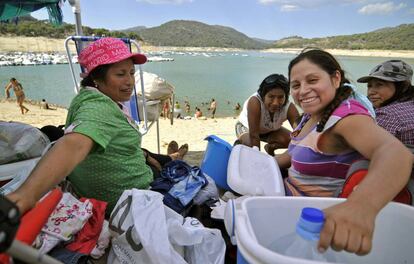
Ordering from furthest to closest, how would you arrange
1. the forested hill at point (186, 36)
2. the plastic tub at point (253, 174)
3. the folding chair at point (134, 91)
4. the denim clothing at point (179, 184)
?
1. the forested hill at point (186, 36)
2. the folding chair at point (134, 91)
3. the denim clothing at point (179, 184)
4. the plastic tub at point (253, 174)

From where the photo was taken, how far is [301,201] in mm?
902

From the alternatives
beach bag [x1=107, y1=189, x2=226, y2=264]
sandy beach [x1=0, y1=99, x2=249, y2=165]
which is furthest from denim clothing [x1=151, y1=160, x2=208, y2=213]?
sandy beach [x1=0, y1=99, x2=249, y2=165]

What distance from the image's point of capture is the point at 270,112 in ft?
11.2

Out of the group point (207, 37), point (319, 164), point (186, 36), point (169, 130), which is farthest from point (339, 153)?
point (207, 37)

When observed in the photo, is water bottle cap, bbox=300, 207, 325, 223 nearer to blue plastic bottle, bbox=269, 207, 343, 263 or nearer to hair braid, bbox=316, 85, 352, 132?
blue plastic bottle, bbox=269, 207, 343, 263

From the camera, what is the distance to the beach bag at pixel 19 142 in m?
1.76

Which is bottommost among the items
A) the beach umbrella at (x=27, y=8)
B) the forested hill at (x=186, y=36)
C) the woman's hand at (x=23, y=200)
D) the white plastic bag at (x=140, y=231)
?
the forested hill at (x=186, y=36)

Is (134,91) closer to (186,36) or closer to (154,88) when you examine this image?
(154,88)

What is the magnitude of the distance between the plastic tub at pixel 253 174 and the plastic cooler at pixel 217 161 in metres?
0.25

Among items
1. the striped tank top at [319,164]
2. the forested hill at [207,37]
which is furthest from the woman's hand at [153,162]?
the forested hill at [207,37]

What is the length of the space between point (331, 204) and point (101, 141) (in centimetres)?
91

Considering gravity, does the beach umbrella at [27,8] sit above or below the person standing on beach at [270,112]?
above

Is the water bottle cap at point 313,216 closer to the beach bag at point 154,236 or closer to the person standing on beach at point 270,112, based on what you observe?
the beach bag at point 154,236

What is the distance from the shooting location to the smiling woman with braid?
648mm
